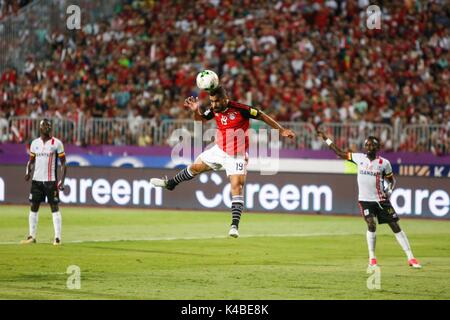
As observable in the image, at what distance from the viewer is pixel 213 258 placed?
761 inches

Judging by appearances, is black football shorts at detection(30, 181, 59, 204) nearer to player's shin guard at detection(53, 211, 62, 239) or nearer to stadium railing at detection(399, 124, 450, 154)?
player's shin guard at detection(53, 211, 62, 239)

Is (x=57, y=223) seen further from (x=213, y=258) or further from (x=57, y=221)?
(x=213, y=258)

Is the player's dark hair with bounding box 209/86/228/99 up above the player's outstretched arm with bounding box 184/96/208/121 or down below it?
above

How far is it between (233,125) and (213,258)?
316cm

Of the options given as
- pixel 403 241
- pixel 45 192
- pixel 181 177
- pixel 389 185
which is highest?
pixel 181 177

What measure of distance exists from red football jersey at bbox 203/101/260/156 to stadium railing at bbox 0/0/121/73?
70.4 ft

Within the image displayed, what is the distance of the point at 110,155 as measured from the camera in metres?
34.1

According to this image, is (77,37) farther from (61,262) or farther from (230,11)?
(61,262)

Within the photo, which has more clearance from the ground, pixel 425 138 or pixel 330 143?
pixel 425 138

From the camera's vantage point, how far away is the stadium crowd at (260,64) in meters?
34.5

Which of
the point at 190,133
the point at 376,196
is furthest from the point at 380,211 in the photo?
the point at 190,133

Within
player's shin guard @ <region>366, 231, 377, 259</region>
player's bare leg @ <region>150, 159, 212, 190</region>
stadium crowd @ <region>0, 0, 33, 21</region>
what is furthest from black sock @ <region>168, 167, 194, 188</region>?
stadium crowd @ <region>0, 0, 33, 21</region>

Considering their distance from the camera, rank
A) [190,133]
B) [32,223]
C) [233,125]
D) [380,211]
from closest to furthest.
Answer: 1. [233,125]
2. [380,211]
3. [32,223]
4. [190,133]

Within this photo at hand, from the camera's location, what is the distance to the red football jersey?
17.3 meters
